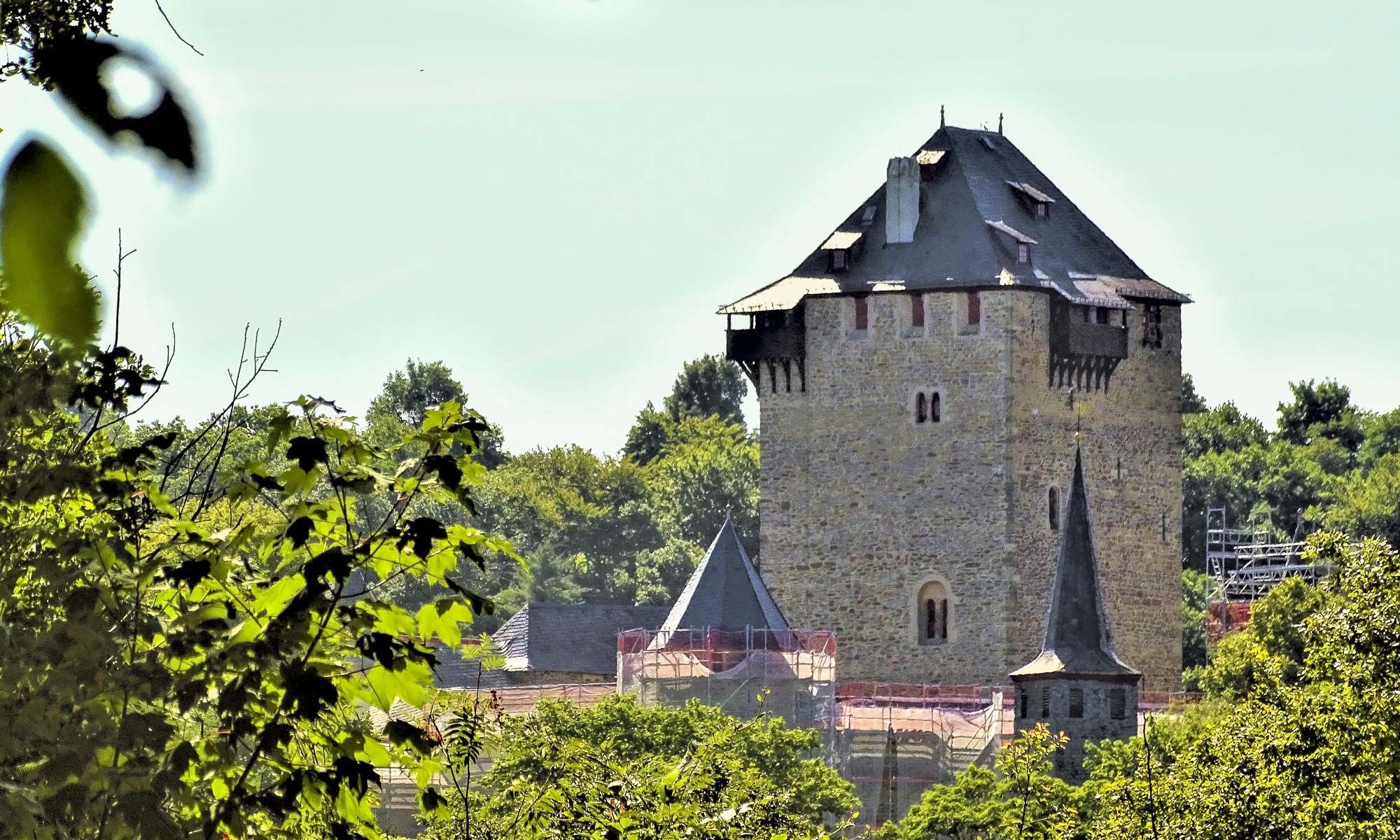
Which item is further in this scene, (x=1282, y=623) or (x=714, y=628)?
(x=714, y=628)

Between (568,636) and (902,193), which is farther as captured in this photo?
(568,636)

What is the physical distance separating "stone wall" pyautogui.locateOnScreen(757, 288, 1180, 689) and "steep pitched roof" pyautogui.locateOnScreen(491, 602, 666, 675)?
10.9 metres

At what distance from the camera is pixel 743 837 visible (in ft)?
41.3

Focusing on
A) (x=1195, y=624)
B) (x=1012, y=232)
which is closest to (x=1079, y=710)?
(x=1012, y=232)

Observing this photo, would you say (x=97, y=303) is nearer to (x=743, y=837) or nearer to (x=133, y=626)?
(x=133, y=626)

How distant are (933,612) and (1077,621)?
4.25 metres

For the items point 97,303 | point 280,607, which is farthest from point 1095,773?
point 97,303

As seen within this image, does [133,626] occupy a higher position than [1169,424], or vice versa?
[1169,424]

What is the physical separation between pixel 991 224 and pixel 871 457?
17.3 feet

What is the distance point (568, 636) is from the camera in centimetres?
5838

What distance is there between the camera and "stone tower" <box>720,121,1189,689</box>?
45.8m

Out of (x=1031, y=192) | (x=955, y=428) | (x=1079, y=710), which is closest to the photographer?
(x=1079, y=710)

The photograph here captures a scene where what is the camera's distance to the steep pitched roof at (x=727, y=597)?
4600 cm

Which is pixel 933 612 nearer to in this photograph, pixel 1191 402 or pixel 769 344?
pixel 769 344
